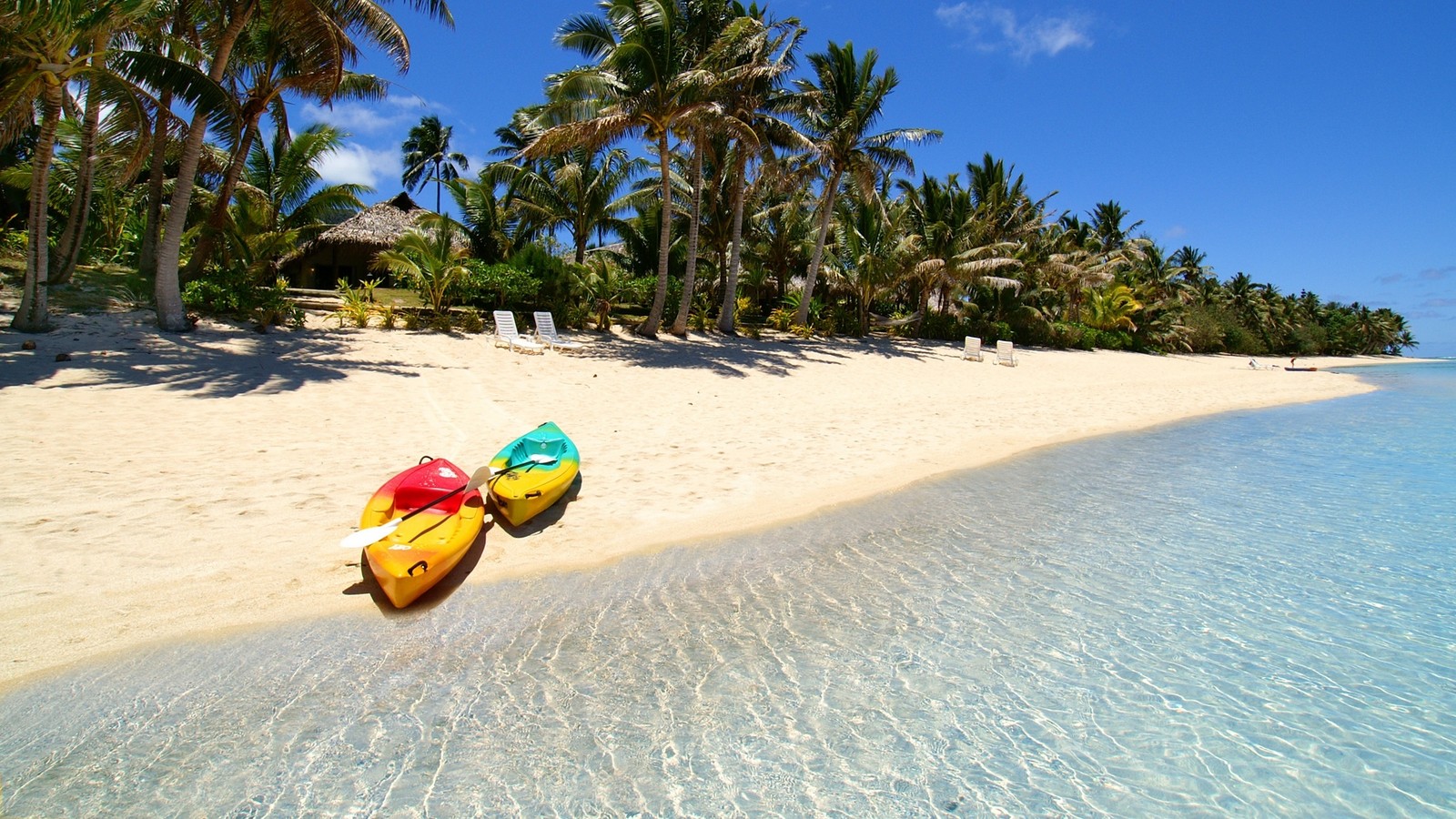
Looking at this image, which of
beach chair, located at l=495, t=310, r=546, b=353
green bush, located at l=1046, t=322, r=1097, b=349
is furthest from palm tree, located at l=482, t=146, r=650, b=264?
green bush, located at l=1046, t=322, r=1097, b=349

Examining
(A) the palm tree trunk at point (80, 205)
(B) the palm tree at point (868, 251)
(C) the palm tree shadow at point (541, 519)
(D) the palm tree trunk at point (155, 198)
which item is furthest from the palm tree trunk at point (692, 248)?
(C) the palm tree shadow at point (541, 519)

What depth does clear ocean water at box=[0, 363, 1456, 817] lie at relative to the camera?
279 centimetres

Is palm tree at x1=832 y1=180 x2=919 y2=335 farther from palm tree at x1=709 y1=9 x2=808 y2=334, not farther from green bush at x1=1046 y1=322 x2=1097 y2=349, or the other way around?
green bush at x1=1046 y1=322 x2=1097 y2=349

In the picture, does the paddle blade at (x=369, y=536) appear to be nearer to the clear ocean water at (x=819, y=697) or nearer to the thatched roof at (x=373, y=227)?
the clear ocean water at (x=819, y=697)

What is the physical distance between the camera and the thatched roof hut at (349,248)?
2230cm

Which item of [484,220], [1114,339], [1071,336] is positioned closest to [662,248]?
[484,220]

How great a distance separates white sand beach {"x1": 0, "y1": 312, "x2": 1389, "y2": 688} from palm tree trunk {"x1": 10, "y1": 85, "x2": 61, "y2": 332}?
1.75ft

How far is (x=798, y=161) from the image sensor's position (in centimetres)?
2055

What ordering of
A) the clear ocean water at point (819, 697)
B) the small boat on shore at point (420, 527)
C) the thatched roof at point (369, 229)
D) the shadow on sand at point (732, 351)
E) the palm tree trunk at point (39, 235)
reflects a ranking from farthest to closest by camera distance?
1. the thatched roof at point (369, 229)
2. the shadow on sand at point (732, 351)
3. the palm tree trunk at point (39, 235)
4. the small boat on shore at point (420, 527)
5. the clear ocean water at point (819, 697)

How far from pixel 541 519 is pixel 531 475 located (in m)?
0.39

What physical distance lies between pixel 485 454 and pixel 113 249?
1861 centimetres

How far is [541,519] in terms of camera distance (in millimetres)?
5711

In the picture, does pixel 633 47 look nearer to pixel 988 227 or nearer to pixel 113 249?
pixel 113 249

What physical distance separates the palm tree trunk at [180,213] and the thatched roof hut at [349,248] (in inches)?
398
